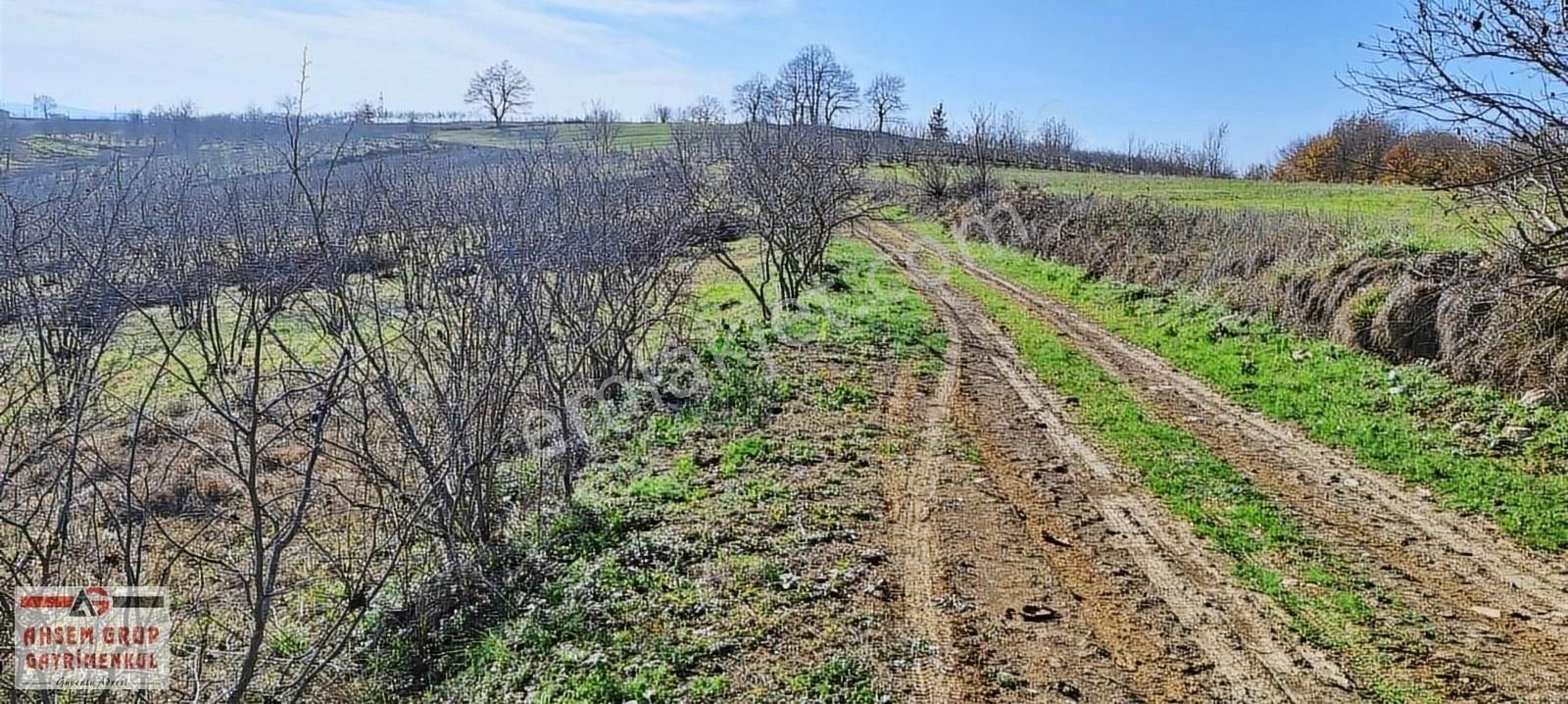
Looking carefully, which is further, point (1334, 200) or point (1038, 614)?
point (1334, 200)

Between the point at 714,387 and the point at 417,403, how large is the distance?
4.34 metres

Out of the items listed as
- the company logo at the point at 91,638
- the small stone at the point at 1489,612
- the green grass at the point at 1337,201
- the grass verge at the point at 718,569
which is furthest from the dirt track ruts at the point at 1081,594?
the green grass at the point at 1337,201

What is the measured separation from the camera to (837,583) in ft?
19.7

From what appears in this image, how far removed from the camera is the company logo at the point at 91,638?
4.44m

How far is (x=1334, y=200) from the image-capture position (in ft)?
93.0

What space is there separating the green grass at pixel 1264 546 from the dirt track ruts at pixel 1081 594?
0.55 ft

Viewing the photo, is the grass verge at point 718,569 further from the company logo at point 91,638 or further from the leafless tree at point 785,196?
the leafless tree at point 785,196

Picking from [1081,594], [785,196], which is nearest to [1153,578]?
[1081,594]

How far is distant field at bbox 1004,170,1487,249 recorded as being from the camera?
13.7 meters

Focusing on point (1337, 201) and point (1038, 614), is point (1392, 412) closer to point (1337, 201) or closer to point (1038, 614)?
point (1038, 614)

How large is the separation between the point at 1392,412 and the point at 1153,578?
209 inches

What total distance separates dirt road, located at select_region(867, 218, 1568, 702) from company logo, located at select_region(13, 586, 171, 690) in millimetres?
4414

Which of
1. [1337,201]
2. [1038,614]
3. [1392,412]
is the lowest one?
[1038,614]

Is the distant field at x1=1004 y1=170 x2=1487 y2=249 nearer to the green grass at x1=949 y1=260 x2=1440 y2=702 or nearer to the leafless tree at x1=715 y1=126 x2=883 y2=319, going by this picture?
the green grass at x1=949 y1=260 x2=1440 y2=702
